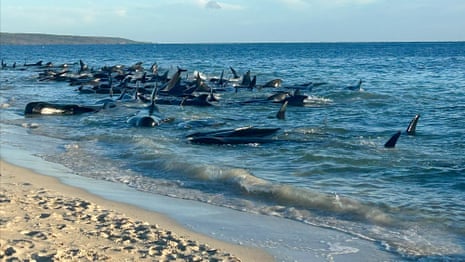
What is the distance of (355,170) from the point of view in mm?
12328

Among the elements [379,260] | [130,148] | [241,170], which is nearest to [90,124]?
[130,148]

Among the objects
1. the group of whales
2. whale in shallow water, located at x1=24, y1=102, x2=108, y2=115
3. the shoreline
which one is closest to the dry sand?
the shoreline

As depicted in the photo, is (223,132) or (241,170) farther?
(223,132)

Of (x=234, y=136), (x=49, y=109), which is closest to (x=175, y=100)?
(x=49, y=109)

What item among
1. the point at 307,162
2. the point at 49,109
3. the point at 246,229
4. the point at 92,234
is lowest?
the point at 49,109

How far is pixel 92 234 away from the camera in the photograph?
745cm

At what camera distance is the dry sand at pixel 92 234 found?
666 cm

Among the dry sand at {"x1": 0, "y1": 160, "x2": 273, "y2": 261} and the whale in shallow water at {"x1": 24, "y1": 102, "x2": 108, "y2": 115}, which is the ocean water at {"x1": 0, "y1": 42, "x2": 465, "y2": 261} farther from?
the dry sand at {"x1": 0, "y1": 160, "x2": 273, "y2": 261}

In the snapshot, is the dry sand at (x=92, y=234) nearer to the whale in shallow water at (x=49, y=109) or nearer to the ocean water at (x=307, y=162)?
the ocean water at (x=307, y=162)

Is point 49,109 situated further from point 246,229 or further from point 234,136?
point 246,229

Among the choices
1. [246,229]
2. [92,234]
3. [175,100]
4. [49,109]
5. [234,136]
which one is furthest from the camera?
[175,100]

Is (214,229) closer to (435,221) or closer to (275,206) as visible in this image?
(275,206)

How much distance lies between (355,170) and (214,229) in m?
4.94

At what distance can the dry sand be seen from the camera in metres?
6.66
